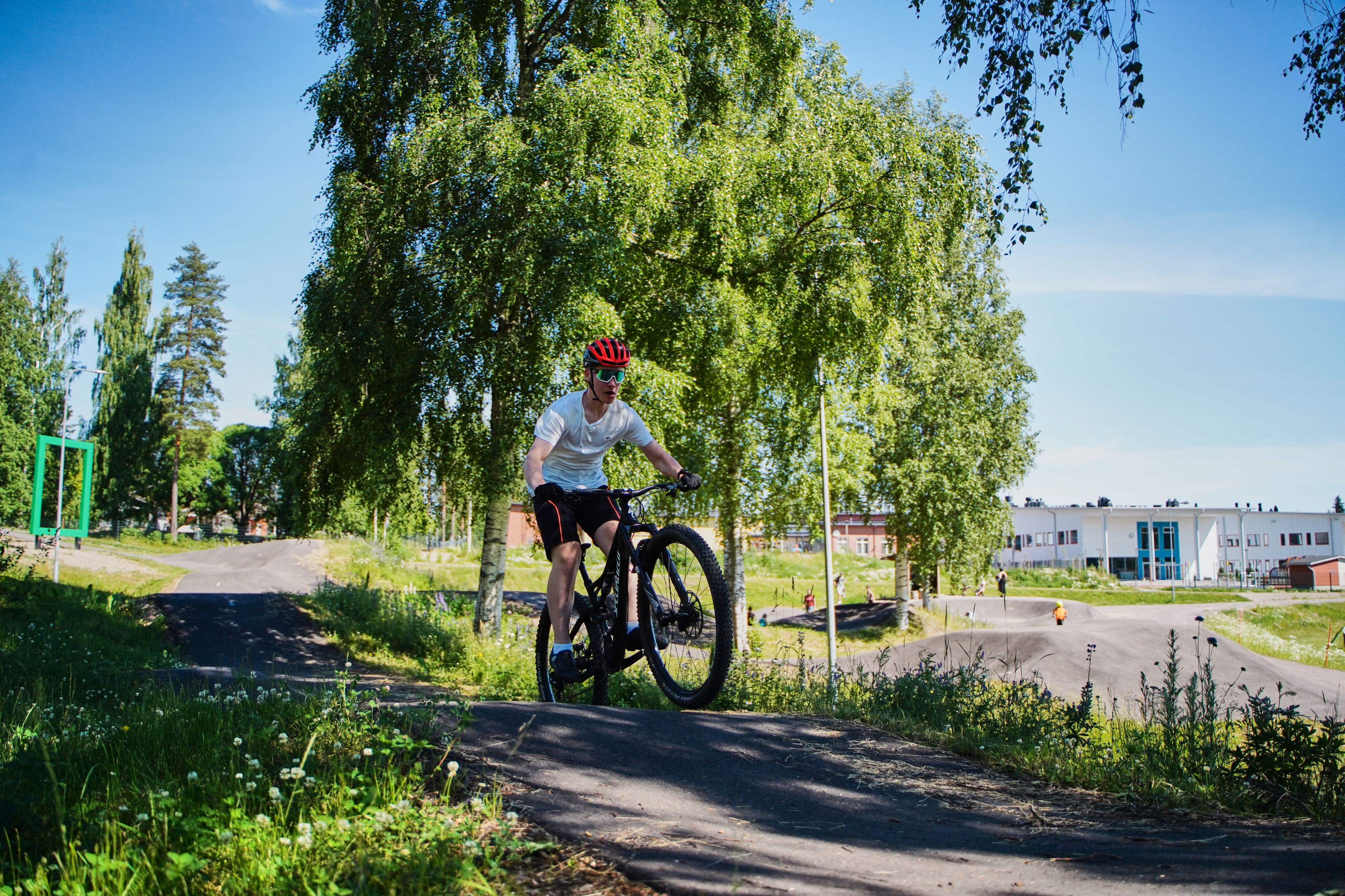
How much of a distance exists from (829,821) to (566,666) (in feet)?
8.45

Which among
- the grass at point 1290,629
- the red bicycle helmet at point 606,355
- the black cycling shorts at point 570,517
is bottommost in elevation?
the grass at point 1290,629

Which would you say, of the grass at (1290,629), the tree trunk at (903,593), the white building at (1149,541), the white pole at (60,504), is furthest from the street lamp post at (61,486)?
the white building at (1149,541)

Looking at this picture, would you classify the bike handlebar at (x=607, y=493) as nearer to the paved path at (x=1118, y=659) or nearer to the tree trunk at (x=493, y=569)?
the tree trunk at (x=493, y=569)

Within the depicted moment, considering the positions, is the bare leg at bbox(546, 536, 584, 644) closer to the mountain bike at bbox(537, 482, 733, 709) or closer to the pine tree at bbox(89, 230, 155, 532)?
the mountain bike at bbox(537, 482, 733, 709)

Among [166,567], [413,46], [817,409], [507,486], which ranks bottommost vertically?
[166,567]

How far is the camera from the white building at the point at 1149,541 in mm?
68750

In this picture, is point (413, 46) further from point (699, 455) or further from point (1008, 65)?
point (1008, 65)

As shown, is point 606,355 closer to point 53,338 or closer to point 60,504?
point 60,504

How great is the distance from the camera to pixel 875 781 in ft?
14.2

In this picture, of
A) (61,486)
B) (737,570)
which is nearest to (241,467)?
(61,486)

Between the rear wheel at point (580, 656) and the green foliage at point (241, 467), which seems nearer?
the rear wheel at point (580, 656)

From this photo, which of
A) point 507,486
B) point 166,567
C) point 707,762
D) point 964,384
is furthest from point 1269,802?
point 166,567

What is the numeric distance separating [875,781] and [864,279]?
13261 millimetres

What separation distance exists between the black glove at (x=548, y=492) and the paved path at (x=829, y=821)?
4.11 feet
